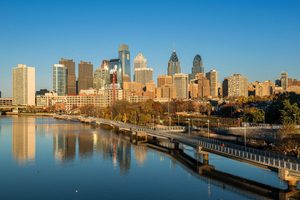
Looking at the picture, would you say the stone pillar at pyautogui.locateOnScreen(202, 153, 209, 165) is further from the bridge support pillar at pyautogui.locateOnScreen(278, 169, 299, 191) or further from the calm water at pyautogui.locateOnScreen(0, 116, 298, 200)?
the bridge support pillar at pyautogui.locateOnScreen(278, 169, 299, 191)

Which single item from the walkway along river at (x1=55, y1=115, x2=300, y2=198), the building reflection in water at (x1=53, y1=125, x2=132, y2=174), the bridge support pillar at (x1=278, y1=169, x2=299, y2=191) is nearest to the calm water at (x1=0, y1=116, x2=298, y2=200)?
the building reflection in water at (x1=53, y1=125, x2=132, y2=174)

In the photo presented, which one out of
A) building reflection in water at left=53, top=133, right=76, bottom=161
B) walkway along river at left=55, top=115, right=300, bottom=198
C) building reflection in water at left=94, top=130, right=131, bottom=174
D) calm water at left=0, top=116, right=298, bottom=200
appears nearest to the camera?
walkway along river at left=55, top=115, right=300, bottom=198

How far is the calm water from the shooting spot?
37406 mm

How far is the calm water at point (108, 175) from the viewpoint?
37.4m

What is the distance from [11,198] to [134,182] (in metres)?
12.5

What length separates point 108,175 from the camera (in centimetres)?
4575

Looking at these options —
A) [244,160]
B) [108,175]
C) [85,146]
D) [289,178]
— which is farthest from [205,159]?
[85,146]

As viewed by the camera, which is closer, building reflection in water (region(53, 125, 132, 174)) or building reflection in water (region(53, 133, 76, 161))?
building reflection in water (region(53, 125, 132, 174))

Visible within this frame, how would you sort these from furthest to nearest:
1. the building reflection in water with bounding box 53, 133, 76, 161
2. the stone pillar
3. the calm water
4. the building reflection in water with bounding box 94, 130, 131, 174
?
1. the building reflection in water with bounding box 53, 133, 76, 161
2. the building reflection in water with bounding box 94, 130, 131, 174
3. the stone pillar
4. the calm water

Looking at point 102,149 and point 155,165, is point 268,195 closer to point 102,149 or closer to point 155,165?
point 155,165

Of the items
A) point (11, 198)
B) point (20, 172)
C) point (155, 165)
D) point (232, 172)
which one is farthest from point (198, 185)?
point (20, 172)

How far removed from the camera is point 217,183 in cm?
4044

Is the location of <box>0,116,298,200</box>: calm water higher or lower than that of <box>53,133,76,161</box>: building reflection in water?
lower

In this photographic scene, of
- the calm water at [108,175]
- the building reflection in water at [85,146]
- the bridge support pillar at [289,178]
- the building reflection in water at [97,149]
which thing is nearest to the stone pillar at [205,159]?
the calm water at [108,175]
